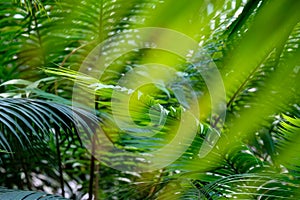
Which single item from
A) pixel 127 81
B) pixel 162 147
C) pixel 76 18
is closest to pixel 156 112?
pixel 162 147

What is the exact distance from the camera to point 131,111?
845 mm

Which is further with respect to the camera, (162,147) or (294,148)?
(162,147)

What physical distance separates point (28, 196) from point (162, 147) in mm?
317

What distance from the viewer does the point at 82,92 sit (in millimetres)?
1169

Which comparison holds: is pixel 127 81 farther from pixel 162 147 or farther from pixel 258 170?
pixel 258 170

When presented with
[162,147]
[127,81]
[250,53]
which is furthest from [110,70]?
[250,53]

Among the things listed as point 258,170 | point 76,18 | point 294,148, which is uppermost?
point 76,18

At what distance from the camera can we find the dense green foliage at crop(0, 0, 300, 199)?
750 mm

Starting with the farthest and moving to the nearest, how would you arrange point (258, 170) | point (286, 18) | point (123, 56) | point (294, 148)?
1. point (123, 56)
2. point (258, 170)
3. point (294, 148)
4. point (286, 18)

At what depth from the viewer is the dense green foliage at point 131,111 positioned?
750 millimetres

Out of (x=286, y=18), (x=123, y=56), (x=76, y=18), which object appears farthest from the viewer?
(x=123, y=56)

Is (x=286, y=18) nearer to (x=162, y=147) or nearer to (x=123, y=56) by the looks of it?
(x=162, y=147)

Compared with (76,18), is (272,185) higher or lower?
lower

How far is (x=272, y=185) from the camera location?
76 cm
